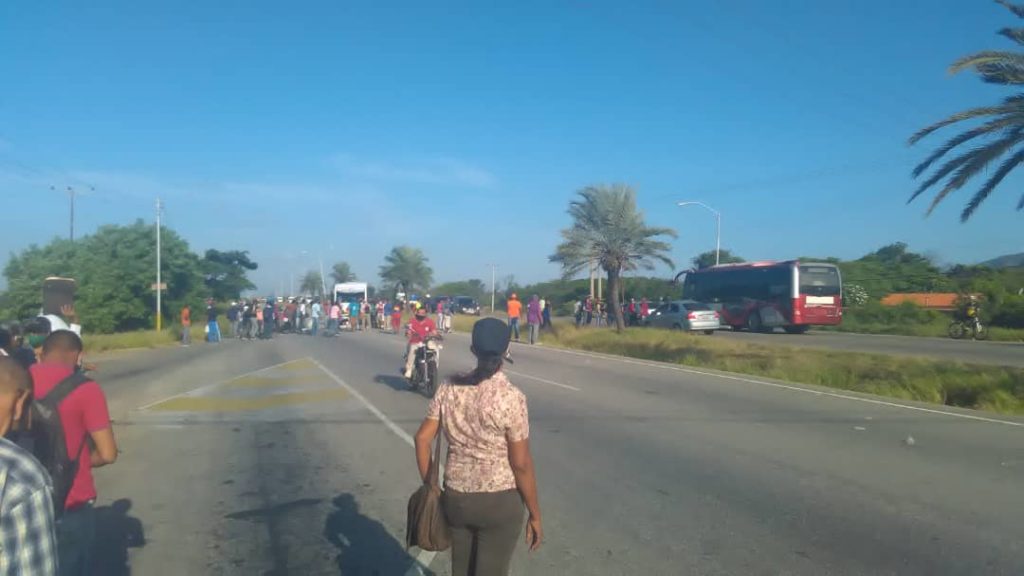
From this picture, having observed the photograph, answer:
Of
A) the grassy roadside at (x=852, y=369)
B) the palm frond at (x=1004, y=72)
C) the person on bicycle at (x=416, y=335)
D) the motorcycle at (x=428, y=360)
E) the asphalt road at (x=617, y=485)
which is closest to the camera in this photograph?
the asphalt road at (x=617, y=485)

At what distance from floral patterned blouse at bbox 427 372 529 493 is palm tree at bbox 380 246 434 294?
285ft

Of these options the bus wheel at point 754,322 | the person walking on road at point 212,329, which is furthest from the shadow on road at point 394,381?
the bus wheel at point 754,322

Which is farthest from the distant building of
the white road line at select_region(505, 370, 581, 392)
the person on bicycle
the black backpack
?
the black backpack

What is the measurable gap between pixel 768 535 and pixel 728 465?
2.50m

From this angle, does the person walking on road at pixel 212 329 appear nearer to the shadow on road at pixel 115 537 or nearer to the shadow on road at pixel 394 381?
the shadow on road at pixel 394 381

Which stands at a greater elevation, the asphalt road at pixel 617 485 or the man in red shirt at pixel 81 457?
the man in red shirt at pixel 81 457

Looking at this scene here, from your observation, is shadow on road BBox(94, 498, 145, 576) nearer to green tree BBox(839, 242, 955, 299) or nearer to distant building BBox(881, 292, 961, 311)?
distant building BBox(881, 292, 961, 311)

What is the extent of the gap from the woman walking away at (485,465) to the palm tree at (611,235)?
27039 mm

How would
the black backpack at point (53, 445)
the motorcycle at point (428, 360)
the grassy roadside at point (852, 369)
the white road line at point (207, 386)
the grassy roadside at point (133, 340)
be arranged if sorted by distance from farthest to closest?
the grassy roadside at point (133, 340), the grassy roadside at point (852, 369), the motorcycle at point (428, 360), the white road line at point (207, 386), the black backpack at point (53, 445)

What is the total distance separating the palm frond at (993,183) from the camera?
1572 cm

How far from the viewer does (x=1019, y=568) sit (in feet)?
18.0

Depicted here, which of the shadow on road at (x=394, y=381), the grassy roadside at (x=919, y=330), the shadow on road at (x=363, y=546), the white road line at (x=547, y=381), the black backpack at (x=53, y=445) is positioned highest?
the black backpack at (x=53, y=445)

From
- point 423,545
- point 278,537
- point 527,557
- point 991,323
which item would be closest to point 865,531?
point 527,557

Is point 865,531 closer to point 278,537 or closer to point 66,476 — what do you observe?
point 278,537
